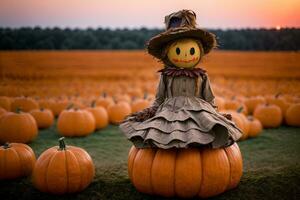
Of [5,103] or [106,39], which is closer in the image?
[5,103]

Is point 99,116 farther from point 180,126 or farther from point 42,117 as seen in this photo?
point 180,126

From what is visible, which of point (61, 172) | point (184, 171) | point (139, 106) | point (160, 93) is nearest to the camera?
point (184, 171)

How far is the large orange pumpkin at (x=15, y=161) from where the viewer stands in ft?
15.5

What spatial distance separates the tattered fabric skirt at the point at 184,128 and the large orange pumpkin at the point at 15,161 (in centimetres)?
161

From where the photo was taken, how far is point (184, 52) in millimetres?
4406

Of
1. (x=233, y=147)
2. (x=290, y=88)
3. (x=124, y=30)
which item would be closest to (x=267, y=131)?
(x=290, y=88)

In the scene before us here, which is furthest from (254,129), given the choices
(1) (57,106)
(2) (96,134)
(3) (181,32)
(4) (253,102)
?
(1) (57,106)

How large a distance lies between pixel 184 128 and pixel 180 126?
0.05 m

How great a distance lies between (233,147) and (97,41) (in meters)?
11.6

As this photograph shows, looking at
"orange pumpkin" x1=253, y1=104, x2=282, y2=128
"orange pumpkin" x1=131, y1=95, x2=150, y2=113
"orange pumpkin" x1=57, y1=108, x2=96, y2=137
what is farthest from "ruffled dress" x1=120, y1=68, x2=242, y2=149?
"orange pumpkin" x1=131, y1=95, x2=150, y2=113

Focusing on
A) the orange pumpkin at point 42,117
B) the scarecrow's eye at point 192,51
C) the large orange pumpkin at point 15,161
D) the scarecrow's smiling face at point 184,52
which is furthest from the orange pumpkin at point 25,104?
the scarecrow's eye at point 192,51

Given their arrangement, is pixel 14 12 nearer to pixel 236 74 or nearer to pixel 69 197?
pixel 69 197

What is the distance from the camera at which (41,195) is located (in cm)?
440

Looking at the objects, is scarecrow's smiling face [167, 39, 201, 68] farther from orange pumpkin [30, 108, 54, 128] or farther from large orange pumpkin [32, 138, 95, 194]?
orange pumpkin [30, 108, 54, 128]
